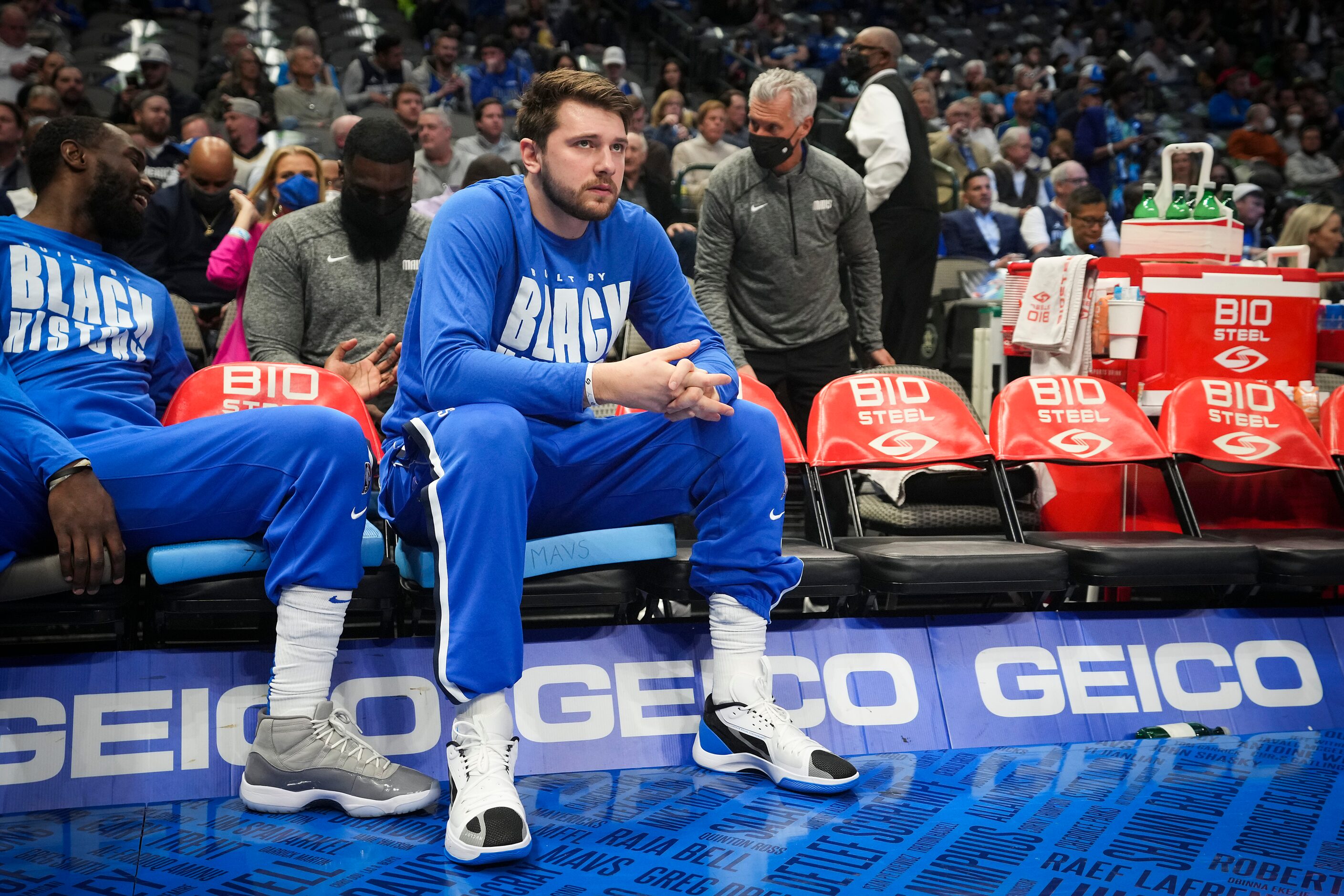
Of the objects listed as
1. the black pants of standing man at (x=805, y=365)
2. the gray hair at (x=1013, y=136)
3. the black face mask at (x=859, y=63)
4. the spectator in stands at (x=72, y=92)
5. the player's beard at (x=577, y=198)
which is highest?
the spectator in stands at (x=72, y=92)

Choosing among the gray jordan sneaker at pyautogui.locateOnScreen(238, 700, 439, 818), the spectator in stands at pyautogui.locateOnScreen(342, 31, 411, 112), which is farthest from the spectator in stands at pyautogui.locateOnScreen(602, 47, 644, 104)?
the gray jordan sneaker at pyautogui.locateOnScreen(238, 700, 439, 818)

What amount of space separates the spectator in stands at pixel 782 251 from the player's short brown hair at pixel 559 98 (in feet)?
5.29

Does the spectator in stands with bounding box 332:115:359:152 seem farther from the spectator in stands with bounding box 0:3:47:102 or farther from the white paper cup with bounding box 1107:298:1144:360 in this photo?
the white paper cup with bounding box 1107:298:1144:360

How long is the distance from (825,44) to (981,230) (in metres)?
6.29

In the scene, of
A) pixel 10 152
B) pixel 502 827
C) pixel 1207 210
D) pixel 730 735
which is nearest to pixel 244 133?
pixel 10 152

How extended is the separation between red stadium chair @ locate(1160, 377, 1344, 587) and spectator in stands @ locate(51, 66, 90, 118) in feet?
22.7

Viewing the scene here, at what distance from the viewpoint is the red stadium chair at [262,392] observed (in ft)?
9.50

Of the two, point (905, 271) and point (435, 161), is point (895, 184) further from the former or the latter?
point (435, 161)

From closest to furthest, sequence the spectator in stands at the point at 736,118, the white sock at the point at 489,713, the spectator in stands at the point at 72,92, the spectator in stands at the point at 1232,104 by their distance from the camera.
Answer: the white sock at the point at 489,713 → the spectator in stands at the point at 72,92 → the spectator in stands at the point at 736,118 → the spectator in stands at the point at 1232,104

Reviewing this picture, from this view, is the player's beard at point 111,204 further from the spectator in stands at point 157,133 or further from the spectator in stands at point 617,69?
the spectator in stands at point 617,69

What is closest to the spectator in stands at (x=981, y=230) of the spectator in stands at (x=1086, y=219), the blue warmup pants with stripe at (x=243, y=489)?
the spectator in stands at (x=1086, y=219)

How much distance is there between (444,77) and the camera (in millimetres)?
9852

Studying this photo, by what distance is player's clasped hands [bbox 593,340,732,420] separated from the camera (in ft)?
7.63

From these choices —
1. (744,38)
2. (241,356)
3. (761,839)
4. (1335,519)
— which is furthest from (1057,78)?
(761,839)
